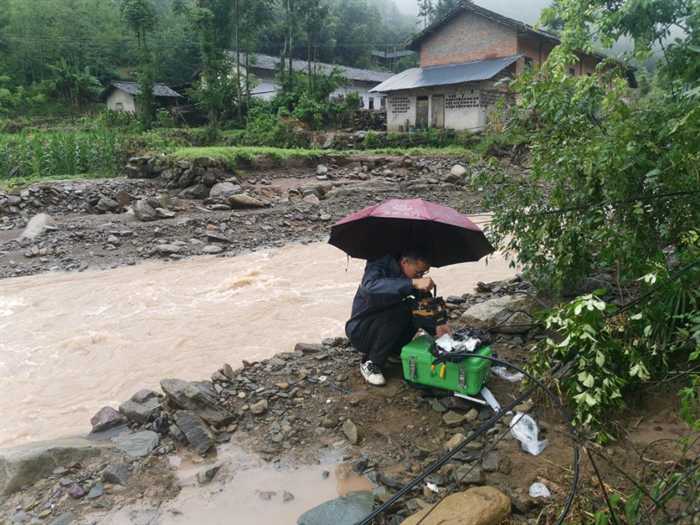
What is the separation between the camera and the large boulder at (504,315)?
482 cm

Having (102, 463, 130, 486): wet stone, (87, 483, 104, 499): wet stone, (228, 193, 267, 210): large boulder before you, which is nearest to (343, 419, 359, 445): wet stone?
(102, 463, 130, 486): wet stone

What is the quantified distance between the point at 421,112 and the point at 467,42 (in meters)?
4.02

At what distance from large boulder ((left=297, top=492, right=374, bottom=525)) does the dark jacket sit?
1298mm

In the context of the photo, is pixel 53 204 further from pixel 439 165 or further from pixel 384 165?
pixel 439 165

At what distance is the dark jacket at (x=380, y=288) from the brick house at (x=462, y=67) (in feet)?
66.5

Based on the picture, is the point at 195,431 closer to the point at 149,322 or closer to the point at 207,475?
the point at 207,475

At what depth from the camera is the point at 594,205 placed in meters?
3.92

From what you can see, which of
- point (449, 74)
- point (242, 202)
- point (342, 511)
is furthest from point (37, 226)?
point (449, 74)

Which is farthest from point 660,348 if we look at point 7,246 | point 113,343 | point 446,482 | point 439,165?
point 439,165

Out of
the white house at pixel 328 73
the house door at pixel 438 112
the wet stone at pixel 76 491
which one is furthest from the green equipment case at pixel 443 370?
the white house at pixel 328 73

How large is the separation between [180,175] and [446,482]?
14.2 m

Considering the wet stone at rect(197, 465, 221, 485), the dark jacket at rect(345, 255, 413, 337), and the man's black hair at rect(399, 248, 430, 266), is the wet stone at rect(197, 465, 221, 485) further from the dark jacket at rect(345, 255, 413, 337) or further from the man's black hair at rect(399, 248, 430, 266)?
the man's black hair at rect(399, 248, 430, 266)

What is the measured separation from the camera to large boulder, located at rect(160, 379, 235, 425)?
12.7 feet

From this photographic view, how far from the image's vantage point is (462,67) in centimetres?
2503
